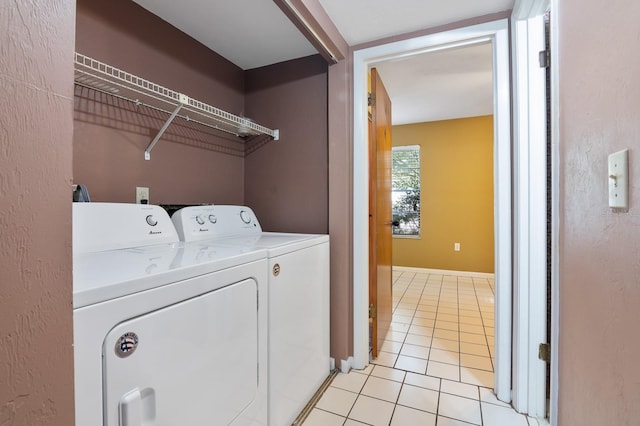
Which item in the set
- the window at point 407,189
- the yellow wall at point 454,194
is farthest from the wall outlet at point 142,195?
the yellow wall at point 454,194

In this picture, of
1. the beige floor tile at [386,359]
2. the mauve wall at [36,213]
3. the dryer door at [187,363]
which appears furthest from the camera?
the beige floor tile at [386,359]

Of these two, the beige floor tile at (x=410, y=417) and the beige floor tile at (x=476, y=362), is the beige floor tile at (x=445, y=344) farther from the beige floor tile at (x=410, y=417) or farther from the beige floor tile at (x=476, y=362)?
the beige floor tile at (x=410, y=417)

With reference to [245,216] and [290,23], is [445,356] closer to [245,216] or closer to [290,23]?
[245,216]

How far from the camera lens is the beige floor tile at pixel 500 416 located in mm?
1454

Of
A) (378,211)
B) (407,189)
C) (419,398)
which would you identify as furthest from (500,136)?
(407,189)

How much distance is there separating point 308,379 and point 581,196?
142 centimetres

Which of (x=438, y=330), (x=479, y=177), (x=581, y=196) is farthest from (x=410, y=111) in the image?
(x=581, y=196)

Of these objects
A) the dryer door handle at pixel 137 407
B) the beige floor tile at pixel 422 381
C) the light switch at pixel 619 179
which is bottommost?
the beige floor tile at pixel 422 381

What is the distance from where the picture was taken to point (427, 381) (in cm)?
179

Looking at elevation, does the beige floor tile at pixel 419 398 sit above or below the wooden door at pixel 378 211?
below

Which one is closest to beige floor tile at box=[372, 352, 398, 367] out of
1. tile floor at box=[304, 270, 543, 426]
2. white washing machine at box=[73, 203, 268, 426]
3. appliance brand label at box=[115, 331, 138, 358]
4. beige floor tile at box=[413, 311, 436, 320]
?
tile floor at box=[304, 270, 543, 426]

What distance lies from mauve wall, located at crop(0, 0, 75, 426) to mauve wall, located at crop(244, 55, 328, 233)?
5.09 feet

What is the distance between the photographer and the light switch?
59 centimetres

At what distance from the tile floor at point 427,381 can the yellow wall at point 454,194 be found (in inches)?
57.0
